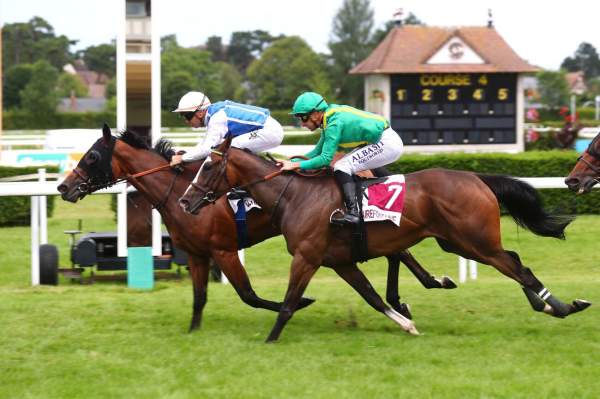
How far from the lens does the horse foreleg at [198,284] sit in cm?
687

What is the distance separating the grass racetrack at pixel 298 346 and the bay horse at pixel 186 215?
27cm

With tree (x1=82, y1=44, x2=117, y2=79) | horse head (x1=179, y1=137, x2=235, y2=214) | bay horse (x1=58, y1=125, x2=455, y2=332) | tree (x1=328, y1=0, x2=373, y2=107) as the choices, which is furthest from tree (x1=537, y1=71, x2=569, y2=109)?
horse head (x1=179, y1=137, x2=235, y2=214)

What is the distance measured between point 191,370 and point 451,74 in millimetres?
17097

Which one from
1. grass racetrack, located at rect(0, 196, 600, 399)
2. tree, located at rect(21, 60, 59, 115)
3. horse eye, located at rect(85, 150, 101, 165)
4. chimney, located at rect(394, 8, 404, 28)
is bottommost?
grass racetrack, located at rect(0, 196, 600, 399)

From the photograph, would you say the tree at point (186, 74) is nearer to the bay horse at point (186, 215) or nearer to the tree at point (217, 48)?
the bay horse at point (186, 215)

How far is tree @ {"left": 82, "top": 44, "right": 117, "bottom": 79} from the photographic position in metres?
81.0

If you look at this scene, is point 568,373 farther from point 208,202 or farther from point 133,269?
point 133,269

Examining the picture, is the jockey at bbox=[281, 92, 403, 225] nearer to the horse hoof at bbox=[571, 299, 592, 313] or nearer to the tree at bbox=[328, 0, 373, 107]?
the horse hoof at bbox=[571, 299, 592, 313]

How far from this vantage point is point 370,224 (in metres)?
6.55

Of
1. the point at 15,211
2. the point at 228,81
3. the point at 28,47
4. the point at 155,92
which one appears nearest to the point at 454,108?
the point at 15,211

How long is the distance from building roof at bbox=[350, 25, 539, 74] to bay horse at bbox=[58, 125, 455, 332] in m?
15.3

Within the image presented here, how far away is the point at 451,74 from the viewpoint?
22.0 meters

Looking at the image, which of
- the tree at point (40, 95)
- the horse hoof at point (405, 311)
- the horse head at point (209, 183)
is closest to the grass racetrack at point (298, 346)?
the horse hoof at point (405, 311)

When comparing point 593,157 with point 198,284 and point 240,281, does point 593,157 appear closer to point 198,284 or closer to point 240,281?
point 240,281
